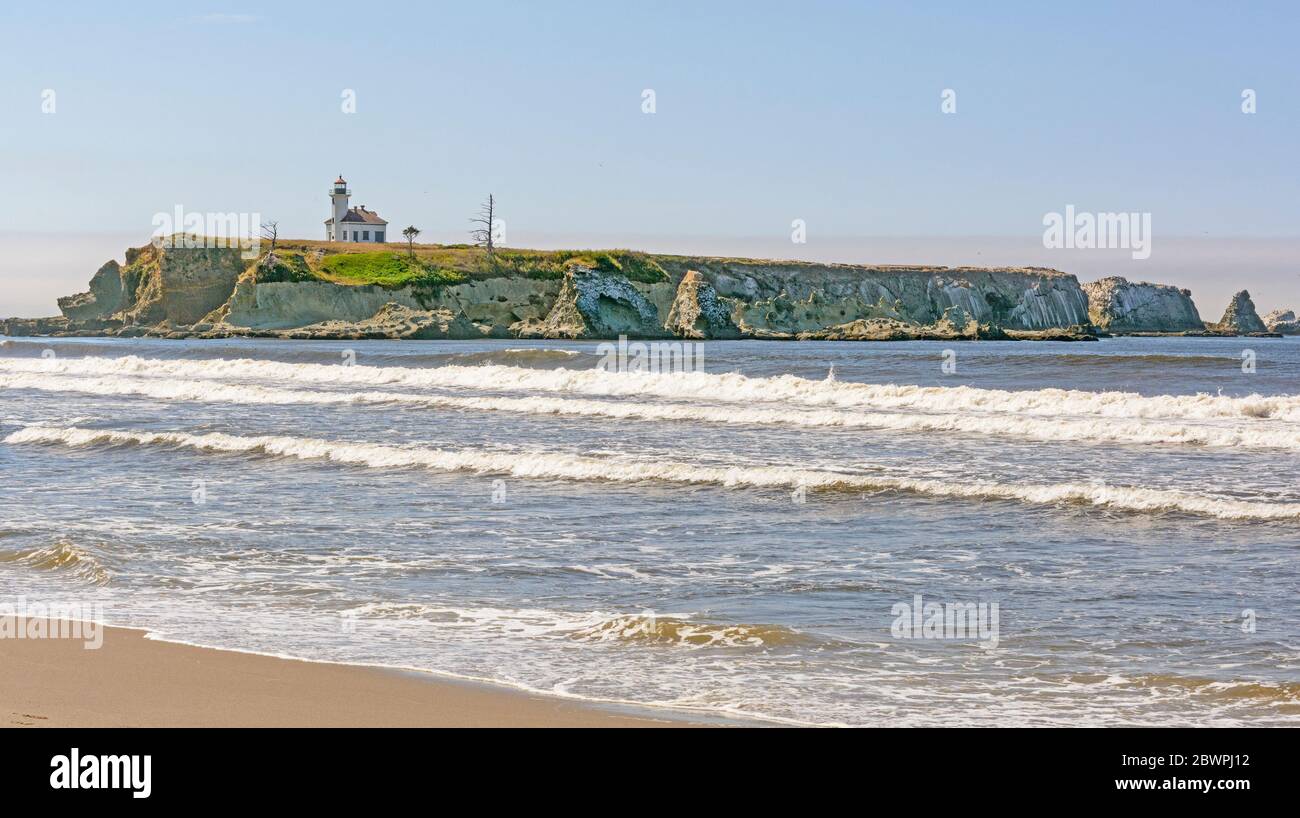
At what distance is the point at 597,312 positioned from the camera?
88.1 m

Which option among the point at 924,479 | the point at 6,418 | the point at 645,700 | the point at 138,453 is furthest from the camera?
the point at 6,418

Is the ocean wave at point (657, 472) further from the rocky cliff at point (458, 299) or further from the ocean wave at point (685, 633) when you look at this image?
the rocky cliff at point (458, 299)

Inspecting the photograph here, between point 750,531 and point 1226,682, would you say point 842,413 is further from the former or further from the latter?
point 1226,682

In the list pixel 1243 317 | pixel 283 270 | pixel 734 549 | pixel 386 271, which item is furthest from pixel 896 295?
pixel 734 549

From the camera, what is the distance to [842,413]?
22953 mm

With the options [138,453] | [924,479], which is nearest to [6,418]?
[138,453]

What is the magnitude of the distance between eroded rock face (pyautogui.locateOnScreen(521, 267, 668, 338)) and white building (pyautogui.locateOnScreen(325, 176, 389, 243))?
36.2m

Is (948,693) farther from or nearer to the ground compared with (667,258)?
nearer to the ground

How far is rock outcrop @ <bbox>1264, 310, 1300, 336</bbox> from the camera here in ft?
436

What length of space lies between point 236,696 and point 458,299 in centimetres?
9091

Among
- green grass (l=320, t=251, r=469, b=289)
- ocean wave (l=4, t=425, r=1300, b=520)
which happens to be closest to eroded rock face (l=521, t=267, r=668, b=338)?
green grass (l=320, t=251, r=469, b=289)

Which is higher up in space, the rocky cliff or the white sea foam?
the rocky cliff

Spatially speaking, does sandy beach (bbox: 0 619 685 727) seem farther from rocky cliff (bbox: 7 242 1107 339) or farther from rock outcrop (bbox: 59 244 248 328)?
rock outcrop (bbox: 59 244 248 328)
